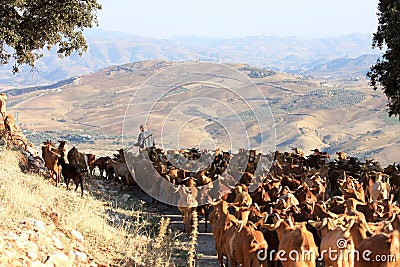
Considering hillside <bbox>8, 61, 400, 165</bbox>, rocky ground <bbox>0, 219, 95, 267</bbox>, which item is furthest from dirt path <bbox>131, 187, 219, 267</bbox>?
hillside <bbox>8, 61, 400, 165</bbox>

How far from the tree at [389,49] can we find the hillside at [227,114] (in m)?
27.1

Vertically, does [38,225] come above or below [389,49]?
below

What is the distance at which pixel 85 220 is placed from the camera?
10320 mm

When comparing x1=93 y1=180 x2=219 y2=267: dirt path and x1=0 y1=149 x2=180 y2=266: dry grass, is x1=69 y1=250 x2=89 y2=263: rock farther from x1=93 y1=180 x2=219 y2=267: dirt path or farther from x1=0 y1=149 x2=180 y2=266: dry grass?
x1=93 y1=180 x2=219 y2=267: dirt path

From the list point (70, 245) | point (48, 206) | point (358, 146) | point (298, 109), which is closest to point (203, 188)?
point (48, 206)

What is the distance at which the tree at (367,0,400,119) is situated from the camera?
53.8ft

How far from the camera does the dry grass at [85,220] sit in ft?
28.4

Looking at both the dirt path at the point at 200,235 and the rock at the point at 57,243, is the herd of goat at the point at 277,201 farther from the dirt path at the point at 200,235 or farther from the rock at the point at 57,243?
the rock at the point at 57,243

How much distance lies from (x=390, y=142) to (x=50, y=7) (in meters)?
59.2

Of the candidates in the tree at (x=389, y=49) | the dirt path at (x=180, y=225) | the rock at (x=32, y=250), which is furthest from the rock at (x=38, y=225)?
the tree at (x=389, y=49)

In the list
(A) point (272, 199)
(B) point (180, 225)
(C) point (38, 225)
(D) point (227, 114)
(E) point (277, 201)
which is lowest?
(D) point (227, 114)

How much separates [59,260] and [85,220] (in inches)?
112

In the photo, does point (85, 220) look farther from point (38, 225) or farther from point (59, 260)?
point (59, 260)

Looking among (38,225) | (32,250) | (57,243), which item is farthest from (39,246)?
(38,225)
